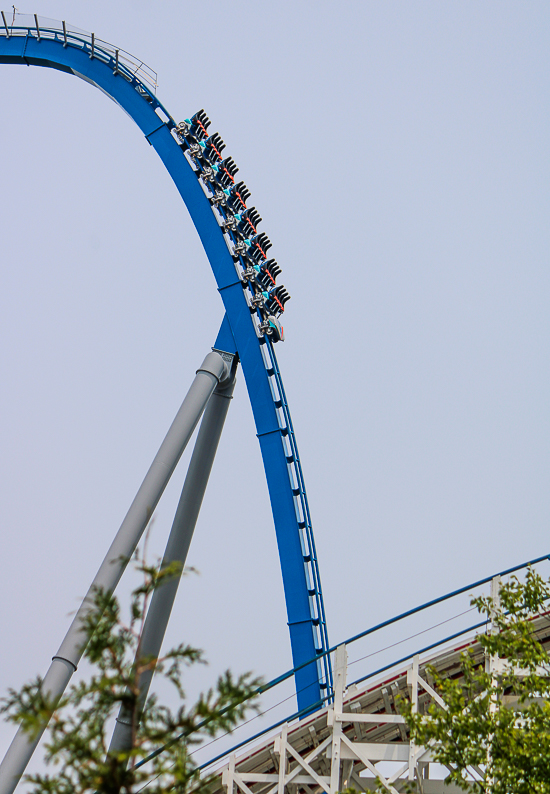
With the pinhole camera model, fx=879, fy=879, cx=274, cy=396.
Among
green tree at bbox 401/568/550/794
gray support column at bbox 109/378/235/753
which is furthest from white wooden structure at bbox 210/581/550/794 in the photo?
gray support column at bbox 109/378/235/753

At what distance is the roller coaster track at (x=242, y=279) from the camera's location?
15656mm

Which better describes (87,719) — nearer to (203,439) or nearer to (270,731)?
(270,731)

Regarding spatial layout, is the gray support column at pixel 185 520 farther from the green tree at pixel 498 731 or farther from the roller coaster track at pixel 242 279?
the green tree at pixel 498 731

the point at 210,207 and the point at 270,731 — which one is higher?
the point at 210,207

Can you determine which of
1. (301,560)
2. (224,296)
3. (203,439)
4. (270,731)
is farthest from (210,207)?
(270,731)

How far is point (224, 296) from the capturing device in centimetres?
1756

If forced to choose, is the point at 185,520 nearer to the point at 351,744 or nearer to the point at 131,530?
the point at 131,530

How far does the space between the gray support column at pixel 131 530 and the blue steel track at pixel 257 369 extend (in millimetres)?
894

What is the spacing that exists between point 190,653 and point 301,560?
10.8m

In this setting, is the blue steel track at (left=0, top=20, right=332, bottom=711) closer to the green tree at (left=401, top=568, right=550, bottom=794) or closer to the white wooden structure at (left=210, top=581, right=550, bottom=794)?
the white wooden structure at (left=210, top=581, right=550, bottom=794)

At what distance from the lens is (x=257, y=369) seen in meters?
16.8

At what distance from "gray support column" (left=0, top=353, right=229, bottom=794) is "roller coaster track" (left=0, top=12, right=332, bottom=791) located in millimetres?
677

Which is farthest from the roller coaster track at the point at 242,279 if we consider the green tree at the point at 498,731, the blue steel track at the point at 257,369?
the green tree at the point at 498,731

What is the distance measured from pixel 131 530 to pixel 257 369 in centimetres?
449
